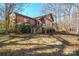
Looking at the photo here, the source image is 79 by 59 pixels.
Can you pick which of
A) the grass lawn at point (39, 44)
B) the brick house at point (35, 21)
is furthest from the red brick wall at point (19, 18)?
the grass lawn at point (39, 44)

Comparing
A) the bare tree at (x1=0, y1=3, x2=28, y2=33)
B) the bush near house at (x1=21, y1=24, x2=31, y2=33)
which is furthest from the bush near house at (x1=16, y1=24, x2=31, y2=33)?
the bare tree at (x1=0, y1=3, x2=28, y2=33)

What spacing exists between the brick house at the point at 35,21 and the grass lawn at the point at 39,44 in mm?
82

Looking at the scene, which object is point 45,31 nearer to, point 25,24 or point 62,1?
point 25,24

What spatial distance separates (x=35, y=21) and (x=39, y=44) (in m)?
0.24

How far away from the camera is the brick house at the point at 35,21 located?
6.59ft

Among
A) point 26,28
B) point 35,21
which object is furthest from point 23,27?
point 35,21

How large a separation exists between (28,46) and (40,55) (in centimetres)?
15

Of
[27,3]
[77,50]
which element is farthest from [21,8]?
[77,50]

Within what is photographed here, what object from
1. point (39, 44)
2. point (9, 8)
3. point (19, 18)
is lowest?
point (39, 44)

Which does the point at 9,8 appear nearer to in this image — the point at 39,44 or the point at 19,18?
the point at 19,18

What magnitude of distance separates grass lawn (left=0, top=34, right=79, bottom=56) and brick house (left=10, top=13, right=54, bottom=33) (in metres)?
0.08

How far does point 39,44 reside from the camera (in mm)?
2008

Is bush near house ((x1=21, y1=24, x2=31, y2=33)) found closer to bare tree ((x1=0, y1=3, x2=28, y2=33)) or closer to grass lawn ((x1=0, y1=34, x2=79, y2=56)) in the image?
grass lawn ((x1=0, y1=34, x2=79, y2=56))

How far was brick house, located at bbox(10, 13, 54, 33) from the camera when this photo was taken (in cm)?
201
